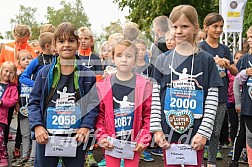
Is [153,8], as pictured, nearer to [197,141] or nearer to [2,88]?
[2,88]

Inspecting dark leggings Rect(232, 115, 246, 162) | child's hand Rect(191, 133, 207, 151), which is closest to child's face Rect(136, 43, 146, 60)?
dark leggings Rect(232, 115, 246, 162)

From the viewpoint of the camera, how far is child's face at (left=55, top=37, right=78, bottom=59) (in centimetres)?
296

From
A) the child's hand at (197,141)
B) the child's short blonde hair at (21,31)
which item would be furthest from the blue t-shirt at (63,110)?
the child's short blonde hair at (21,31)

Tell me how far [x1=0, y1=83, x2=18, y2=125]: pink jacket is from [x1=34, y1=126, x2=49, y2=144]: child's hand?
183cm

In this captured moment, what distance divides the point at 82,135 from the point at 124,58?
68cm

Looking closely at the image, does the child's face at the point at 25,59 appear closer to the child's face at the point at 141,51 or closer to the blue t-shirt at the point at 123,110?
the child's face at the point at 141,51

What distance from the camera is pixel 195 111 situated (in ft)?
8.95

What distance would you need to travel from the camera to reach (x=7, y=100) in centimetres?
459

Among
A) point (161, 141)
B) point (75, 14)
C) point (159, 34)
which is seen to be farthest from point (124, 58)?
point (75, 14)

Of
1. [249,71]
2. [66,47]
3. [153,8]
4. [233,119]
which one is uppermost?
[153,8]

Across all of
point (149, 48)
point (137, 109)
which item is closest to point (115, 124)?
point (137, 109)

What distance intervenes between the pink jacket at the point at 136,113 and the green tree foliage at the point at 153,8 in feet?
43.4

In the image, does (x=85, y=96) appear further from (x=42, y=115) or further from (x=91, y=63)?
(x=91, y=63)

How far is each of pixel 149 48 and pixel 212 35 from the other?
958mm
